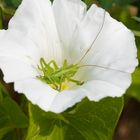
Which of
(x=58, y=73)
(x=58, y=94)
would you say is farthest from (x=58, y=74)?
(x=58, y=94)

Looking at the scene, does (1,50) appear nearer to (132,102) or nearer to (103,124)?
(103,124)

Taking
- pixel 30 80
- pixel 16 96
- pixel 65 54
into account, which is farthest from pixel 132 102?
pixel 30 80

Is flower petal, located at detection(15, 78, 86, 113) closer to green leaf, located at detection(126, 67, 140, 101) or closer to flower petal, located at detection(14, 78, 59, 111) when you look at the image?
flower petal, located at detection(14, 78, 59, 111)

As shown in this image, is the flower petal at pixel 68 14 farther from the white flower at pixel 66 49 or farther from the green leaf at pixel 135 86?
the green leaf at pixel 135 86

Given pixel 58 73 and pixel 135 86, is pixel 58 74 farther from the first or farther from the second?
pixel 135 86

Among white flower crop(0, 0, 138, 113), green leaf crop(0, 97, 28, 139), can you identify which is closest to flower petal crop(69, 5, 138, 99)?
white flower crop(0, 0, 138, 113)

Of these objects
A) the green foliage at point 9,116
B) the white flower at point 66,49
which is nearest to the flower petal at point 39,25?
the white flower at point 66,49
